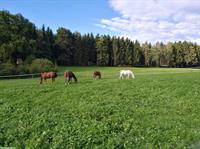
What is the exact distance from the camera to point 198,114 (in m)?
17.3

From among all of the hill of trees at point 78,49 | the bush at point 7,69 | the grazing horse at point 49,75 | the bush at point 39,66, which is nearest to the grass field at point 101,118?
the grazing horse at point 49,75

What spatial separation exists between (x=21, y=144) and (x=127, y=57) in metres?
111

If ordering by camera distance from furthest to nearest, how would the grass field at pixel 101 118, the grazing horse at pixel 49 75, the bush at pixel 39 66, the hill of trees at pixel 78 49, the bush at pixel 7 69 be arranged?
the hill of trees at pixel 78 49, the bush at pixel 39 66, the bush at pixel 7 69, the grazing horse at pixel 49 75, the grass field at pixel 101 118

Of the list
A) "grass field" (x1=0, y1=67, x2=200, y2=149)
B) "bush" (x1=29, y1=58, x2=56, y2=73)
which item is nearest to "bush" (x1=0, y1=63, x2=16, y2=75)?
"bush" (x1=29, y1=58, x2=56, y2=73)

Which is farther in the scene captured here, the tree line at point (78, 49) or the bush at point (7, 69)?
the tree line at point (78, 49)

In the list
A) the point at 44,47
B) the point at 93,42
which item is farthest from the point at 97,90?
the point at 93,42

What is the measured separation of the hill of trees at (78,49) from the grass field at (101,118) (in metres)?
45.8

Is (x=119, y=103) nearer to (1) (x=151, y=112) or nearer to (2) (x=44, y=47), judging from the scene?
(1) (x=151, y=112)

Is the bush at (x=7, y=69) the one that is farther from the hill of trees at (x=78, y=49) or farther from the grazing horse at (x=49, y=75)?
the grazing horse at (x=49, y=75)

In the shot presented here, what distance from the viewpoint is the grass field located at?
12.2 m

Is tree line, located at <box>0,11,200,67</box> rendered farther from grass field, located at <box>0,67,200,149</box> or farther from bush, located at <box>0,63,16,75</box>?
grass field, located at <box>0,67,200,149</box>

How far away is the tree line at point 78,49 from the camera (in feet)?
220

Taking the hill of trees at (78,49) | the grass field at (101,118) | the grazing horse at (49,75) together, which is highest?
the hill of trees at (78,49)

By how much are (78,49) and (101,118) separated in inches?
3845
